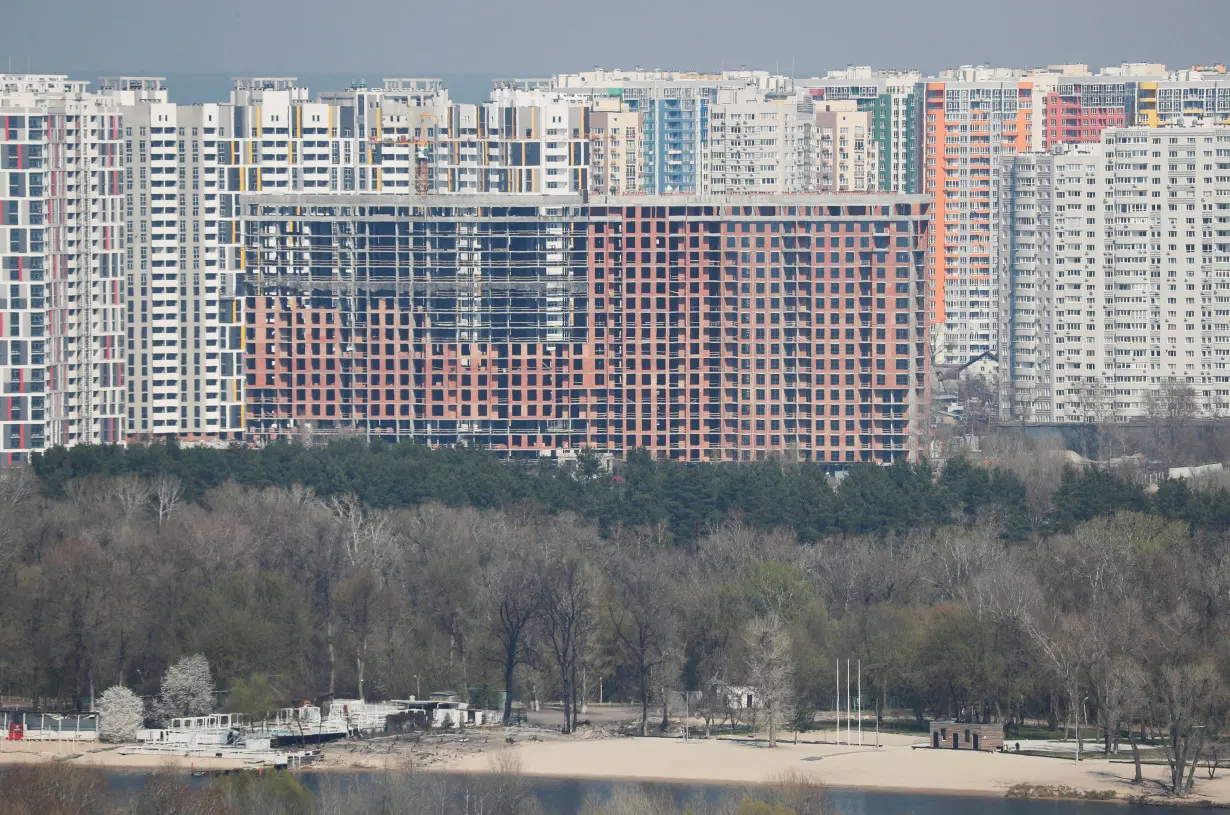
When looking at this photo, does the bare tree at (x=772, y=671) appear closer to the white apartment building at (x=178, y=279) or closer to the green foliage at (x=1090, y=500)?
the green foliage at (x=1090, y=500)

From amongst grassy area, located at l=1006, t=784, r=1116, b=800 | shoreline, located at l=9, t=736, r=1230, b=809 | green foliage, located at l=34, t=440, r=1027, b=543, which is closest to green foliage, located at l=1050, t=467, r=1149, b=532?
green foliage, located at l=34, t=440, r=1027, b=543

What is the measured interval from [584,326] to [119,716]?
35.3 m

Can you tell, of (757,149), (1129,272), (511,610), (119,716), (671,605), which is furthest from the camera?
(757,149)

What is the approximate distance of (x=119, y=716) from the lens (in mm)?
62375

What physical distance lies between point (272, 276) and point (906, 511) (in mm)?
26056

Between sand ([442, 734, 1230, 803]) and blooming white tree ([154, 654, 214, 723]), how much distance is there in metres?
6.65

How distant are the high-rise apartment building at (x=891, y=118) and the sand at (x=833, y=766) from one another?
7666 centimetres

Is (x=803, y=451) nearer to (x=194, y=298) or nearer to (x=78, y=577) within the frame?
(x=194, y=298)

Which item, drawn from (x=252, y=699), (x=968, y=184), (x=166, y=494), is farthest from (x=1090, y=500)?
(x=968, y=184)

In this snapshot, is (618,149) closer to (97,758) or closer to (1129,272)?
(1129,272)

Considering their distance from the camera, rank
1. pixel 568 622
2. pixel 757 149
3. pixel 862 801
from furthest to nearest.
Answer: pixel 757 149
pixel 568 622
pixel 862 801

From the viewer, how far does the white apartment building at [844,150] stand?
13450 cm

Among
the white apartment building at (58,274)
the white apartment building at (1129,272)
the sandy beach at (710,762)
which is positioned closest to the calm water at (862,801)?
the sandy beach at (710,762)

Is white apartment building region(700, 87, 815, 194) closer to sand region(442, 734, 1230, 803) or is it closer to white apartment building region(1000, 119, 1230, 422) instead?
white apartment building region(1000, 119, 1230, 422)
